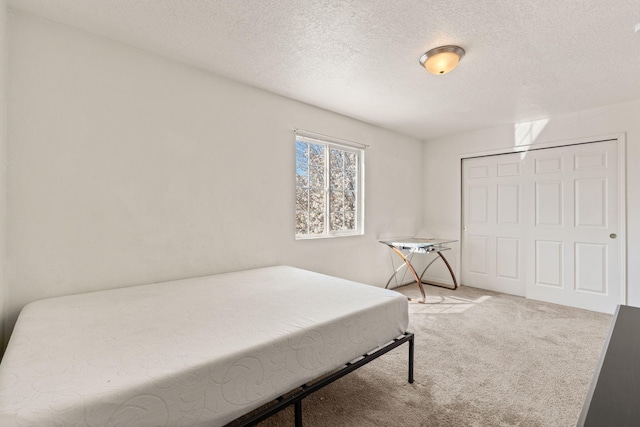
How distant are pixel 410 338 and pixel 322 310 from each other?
2.38 feet

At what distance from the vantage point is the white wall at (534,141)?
3.17 meters

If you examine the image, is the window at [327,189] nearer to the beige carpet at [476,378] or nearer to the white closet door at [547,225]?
the beige carpet at [476,378]

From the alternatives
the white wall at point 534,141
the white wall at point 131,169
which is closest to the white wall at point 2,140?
the white wall at point 131,169

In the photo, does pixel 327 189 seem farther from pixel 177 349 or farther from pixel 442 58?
pixel 177 349

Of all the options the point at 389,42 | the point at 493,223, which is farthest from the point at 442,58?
the point at 493,223

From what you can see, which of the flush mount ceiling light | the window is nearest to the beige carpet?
the window

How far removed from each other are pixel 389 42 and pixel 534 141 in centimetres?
290

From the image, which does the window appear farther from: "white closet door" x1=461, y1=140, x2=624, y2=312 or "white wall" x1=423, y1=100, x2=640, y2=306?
"white closet door" x1=461, y1=140, x2=624, y2=312

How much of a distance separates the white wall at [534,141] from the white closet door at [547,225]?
0.36ft

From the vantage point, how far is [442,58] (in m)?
2.16

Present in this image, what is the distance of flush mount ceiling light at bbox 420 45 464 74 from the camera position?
2.12 m

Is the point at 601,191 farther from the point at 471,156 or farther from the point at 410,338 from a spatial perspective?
the point at 410,338

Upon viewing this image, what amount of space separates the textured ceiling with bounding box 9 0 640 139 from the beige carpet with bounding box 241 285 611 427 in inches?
91.4

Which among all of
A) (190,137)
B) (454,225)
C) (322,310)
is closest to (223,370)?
(322,310)
